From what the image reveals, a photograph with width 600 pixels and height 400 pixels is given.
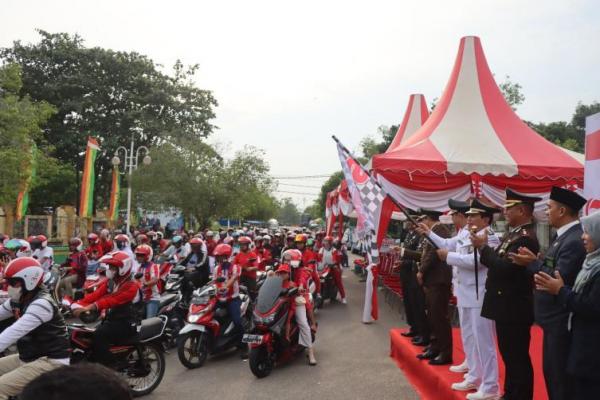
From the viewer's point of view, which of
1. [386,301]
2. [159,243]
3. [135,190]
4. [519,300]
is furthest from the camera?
[135,190]

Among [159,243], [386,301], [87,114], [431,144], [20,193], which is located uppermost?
[87,114]

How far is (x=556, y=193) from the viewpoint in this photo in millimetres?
3404

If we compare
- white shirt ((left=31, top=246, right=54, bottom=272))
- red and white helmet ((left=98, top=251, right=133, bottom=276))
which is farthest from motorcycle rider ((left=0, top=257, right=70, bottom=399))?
white shirt ((left=31, top=246, right=54, bottom=272))

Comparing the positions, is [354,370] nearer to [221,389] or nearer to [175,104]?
[221,389]

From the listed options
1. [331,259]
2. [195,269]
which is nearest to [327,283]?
[331,259]

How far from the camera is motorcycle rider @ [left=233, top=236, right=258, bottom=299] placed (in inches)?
368

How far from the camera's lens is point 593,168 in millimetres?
4117

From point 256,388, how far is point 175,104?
93.2 feet

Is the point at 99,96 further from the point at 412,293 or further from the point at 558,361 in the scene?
the point at 558,361

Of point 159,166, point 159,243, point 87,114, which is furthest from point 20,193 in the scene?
point 87,114

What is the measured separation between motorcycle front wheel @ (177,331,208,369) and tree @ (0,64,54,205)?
42.2ft

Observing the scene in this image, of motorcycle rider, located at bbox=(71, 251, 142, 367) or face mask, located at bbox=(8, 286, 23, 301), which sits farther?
motorcycle rider, located at bbox=(71, 251, 142, 367)

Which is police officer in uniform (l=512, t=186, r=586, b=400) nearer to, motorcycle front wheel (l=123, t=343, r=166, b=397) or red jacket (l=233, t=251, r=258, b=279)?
motorcycle front wheel (l=123, t=343, r=166, b=397)

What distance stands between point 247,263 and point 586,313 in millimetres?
7202
